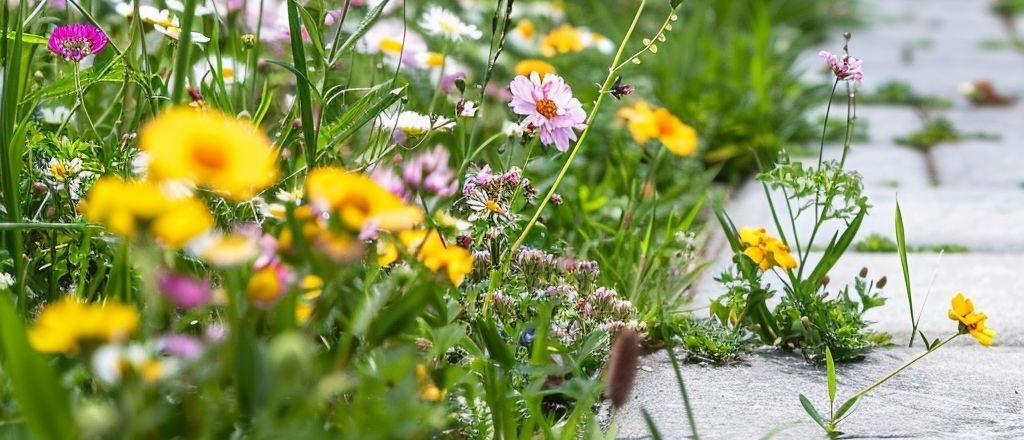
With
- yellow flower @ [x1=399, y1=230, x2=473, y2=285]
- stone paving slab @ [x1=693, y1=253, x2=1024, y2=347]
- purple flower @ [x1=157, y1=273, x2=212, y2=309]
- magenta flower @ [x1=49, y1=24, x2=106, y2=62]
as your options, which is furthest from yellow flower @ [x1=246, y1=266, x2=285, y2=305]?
stone paving slab @ [x1=693, y1=253, x2=1024, y2=347]

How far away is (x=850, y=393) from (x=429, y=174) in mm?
657

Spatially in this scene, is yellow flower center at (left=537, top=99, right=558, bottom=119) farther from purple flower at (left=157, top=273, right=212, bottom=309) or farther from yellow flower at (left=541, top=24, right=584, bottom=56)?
yellow flower at (left=541, top=24, right=584, bottom=56)

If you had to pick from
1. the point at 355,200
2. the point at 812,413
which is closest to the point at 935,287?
the point at 812,413

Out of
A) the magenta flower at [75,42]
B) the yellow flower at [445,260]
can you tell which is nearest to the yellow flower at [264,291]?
the yellow flower at [445,260]

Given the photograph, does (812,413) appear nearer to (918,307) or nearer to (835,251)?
(835,251)

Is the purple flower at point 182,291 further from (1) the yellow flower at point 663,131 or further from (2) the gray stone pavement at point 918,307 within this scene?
(1) the yellow flower at point 663,131

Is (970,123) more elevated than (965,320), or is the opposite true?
(970,123)

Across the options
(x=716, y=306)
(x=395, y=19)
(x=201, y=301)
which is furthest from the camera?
(x=395, y=19)

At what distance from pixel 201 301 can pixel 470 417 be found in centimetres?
51

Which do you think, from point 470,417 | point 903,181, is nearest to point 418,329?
point 470,417

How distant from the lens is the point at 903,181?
2.74m

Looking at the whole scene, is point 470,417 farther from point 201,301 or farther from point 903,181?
point 903,181

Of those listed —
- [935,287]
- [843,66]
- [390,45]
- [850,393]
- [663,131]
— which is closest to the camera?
[850,393]

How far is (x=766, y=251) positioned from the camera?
61.1 inches
